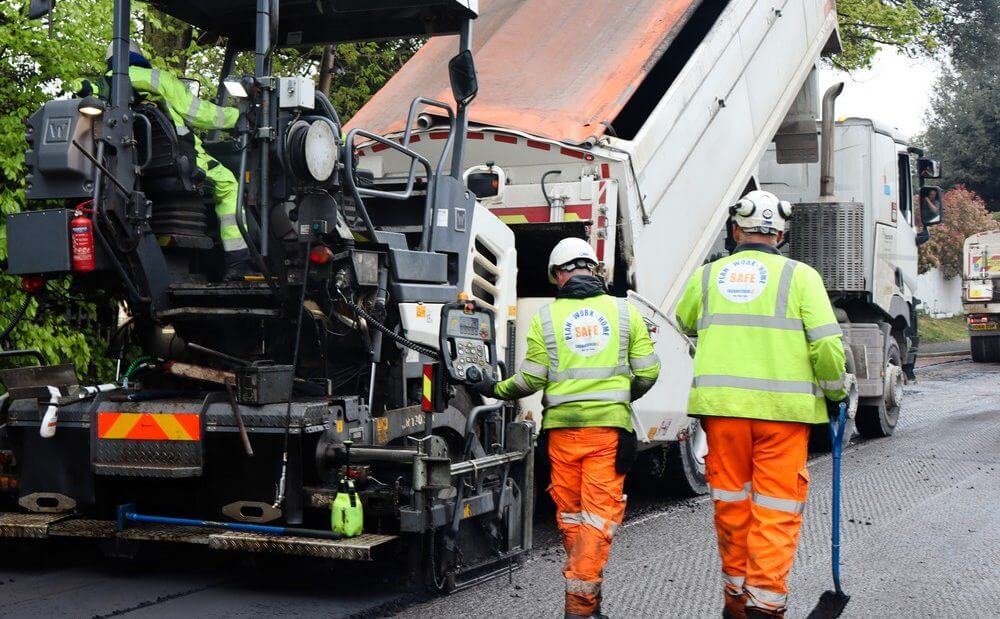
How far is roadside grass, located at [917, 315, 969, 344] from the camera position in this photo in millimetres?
27984

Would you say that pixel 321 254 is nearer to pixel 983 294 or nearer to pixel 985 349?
pixel 983 294

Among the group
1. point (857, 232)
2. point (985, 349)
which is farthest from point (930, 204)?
point (985, 349)

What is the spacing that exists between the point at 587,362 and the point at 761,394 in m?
0.80

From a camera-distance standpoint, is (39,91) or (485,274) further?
(39,91)

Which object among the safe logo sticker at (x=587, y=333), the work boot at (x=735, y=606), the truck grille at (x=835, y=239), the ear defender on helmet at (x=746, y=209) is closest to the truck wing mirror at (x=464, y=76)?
the safe logo sticker at (x=587, y=333)

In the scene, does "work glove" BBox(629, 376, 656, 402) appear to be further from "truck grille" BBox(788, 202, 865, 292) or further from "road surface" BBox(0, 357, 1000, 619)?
"truck grille" BBox(788, 202, 865, 292)

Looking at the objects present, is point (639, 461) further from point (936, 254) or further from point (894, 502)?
point (936, 254)

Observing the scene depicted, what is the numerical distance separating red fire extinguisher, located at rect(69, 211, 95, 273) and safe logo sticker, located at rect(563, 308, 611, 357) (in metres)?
2.12

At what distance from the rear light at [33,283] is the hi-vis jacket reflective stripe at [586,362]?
2.24 metres

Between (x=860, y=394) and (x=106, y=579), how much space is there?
295 inches

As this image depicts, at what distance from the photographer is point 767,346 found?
14.3ft

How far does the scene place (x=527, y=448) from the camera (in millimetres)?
5695

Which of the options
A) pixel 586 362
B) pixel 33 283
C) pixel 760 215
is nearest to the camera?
pixel 760 215

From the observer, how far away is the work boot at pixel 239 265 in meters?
5.42
